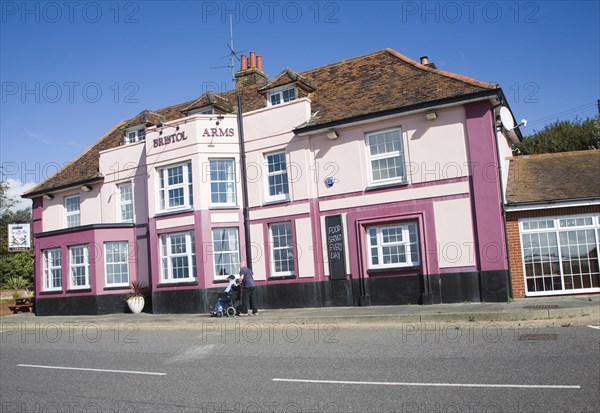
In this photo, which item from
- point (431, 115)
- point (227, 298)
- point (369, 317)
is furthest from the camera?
point (227, 298)

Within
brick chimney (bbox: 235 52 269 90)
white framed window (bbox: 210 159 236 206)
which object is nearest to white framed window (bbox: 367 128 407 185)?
white framed window (bbox: 210 159 236 206)

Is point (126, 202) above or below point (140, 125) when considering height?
below

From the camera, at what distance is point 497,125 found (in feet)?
60.5

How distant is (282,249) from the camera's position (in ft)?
66.1

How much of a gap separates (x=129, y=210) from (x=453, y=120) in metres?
14.0

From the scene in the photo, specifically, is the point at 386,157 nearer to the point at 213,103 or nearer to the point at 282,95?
the point at 282,95

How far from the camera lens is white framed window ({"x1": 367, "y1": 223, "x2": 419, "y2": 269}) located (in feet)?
58.6

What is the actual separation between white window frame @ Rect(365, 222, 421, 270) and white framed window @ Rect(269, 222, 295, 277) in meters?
2.89

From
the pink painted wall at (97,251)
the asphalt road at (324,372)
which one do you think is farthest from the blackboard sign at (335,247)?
the pink painted wall at (97,251)

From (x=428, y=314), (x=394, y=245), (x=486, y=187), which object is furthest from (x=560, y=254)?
(x=428, y=314)

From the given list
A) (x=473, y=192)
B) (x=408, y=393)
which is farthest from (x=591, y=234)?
(x=408, y=393)

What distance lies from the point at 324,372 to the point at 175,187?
1404 cm

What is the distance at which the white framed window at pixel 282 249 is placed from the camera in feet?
65.4

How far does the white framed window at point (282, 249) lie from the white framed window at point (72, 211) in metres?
10.5
